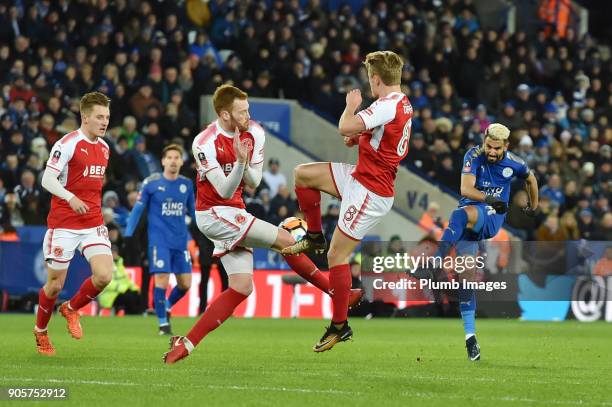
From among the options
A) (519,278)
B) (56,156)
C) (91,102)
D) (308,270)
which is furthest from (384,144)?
(519,278)

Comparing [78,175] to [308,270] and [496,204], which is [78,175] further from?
[496,204]

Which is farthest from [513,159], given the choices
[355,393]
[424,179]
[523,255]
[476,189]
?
[424,179]

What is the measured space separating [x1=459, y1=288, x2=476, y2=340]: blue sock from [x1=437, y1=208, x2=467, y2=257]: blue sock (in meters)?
0.98

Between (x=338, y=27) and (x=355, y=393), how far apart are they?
19.7 m

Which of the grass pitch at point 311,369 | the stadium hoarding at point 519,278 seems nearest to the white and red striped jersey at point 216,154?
the grass pitch at point 311,369

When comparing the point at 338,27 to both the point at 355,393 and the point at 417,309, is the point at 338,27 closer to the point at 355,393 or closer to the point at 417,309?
the point at 417,309

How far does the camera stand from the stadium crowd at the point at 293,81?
21.5 meters

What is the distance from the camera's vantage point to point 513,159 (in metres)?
12.1

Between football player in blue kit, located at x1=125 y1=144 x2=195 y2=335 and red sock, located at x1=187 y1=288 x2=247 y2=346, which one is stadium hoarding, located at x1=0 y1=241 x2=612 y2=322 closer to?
football player in blue kit, located at x1=125 y1=144 x2=195 y2=335

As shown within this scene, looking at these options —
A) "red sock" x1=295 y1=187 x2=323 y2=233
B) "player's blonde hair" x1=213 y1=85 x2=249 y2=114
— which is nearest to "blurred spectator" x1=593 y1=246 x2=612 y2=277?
"red sock" x1=295 y1=187 x2=323 y2=233

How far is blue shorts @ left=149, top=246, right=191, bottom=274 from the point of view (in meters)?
15.4

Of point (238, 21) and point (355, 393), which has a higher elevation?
point (238, 21)

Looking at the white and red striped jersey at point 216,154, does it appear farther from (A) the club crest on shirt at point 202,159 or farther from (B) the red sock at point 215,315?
(B) the red sock at point 215,315

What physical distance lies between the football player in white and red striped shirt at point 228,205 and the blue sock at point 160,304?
5.04 meters
